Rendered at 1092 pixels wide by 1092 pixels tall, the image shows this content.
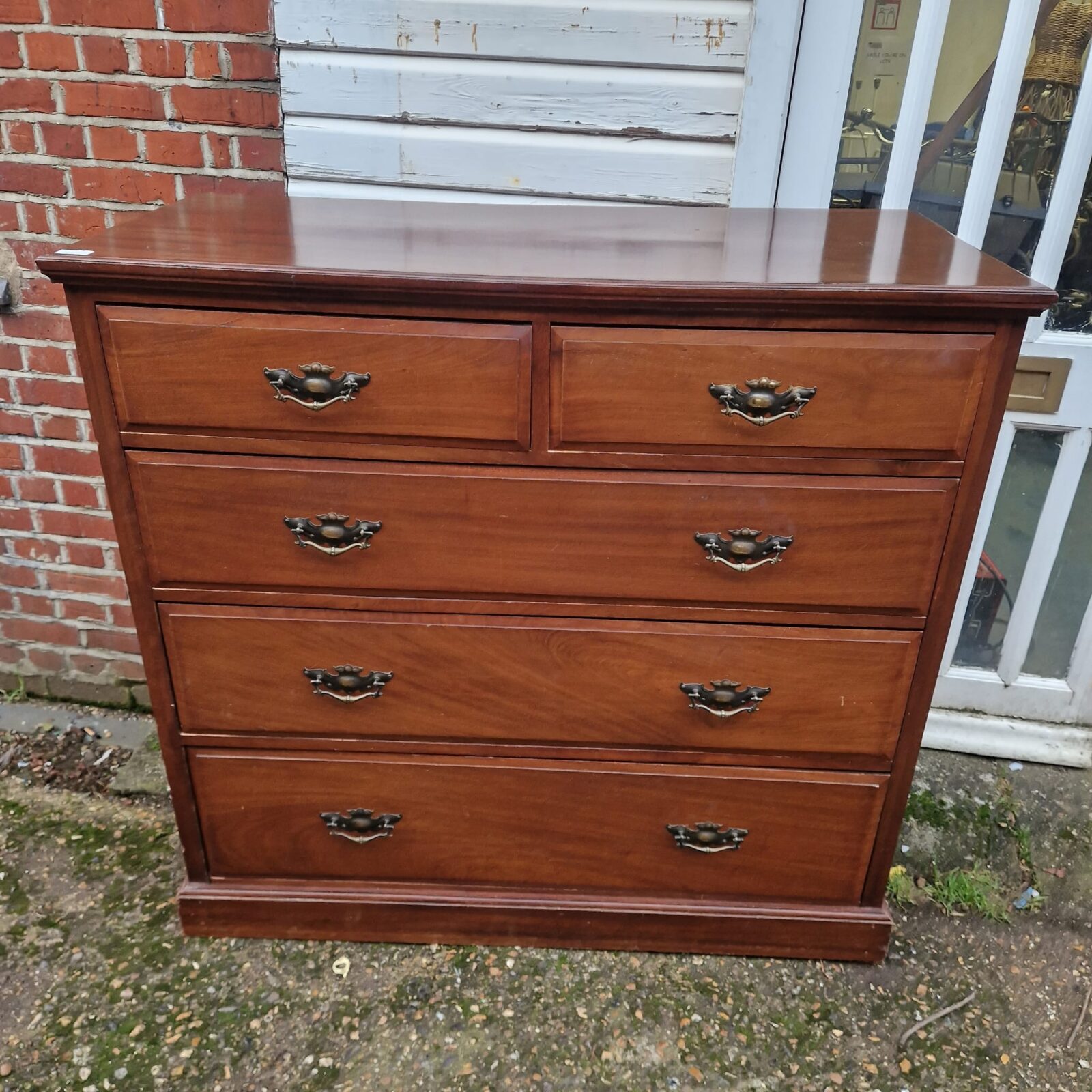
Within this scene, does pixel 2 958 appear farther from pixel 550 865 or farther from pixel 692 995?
pixel 692 995

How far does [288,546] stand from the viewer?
1536mm

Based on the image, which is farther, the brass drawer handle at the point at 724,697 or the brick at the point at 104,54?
the brick at the point at 104,54

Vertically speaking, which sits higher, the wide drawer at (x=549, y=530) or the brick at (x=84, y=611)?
the wide drawer at (x=549, y=530)

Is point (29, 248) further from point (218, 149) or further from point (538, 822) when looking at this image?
point (538, 822)

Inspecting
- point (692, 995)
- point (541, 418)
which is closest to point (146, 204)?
point (541, 418)

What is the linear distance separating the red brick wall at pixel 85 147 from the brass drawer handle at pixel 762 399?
1.26m

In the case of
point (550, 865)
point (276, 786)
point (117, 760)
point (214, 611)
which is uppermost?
point (214, 611)

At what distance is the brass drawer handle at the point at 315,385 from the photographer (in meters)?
1.40

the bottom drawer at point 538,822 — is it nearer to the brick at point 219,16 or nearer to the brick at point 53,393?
the brick at point 53,393

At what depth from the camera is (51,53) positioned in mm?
1938

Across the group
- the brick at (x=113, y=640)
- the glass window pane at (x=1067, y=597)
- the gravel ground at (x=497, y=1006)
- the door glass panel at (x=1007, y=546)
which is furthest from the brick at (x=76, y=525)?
the glass window pane at (x=1067, y=597)

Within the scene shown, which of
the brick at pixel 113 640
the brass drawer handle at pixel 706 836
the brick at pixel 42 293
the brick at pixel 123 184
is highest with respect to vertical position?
the brick at pixel 123 184

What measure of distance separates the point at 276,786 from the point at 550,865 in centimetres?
58

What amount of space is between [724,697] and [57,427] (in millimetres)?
1793
